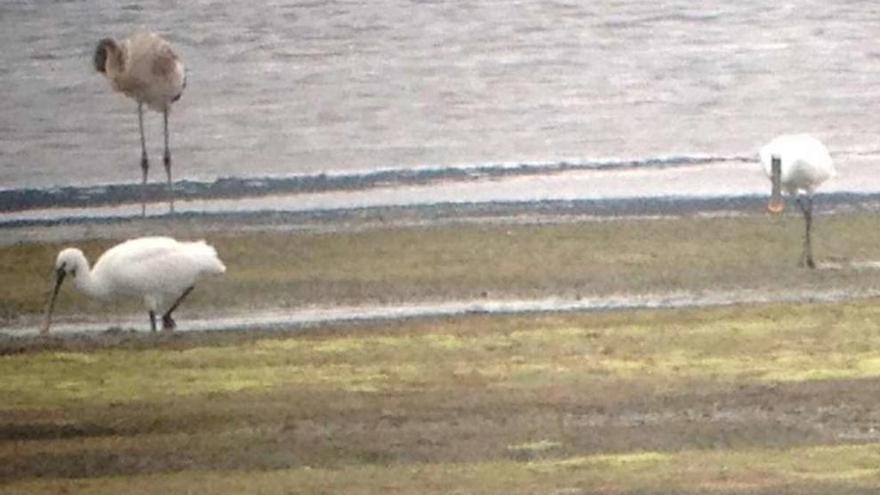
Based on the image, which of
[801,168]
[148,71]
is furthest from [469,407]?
[148,71]

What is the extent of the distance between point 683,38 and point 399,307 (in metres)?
27.2

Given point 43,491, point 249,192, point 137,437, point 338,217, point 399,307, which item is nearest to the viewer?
point 43,491

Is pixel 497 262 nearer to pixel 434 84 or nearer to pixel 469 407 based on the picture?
pixel 469 407

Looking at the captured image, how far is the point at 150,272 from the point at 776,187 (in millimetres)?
6809

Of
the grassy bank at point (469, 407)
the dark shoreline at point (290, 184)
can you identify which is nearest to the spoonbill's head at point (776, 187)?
the grassy bank at point (469, 407)

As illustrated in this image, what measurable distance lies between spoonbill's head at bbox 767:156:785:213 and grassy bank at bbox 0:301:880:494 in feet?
13.7

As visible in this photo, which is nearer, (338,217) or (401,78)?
(338,217)

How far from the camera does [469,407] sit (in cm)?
1648

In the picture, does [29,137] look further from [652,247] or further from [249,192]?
[652,247]

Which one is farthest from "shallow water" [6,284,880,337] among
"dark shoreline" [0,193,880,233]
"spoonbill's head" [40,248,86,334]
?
"dark shoreline" [0,193,880,233]

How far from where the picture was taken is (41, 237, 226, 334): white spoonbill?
66.1 feet

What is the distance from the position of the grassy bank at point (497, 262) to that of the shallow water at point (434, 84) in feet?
23.7

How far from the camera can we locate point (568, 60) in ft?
147

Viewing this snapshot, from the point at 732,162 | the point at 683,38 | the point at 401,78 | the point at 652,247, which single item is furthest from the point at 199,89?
the point at 652,247
